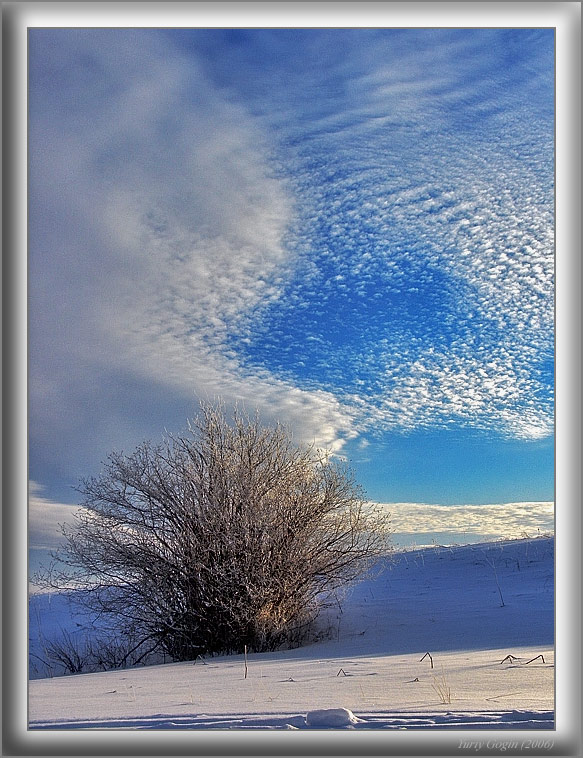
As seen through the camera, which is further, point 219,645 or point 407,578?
point 407,578

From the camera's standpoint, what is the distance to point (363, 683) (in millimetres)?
4332

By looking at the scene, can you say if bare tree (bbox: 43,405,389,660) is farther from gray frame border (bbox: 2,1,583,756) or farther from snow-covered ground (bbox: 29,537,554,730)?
gray frame border (bbox: 2,1,583,756)

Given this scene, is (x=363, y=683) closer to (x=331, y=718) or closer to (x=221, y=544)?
(x=331, y=718)

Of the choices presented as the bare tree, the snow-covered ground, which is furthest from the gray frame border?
the bare tree

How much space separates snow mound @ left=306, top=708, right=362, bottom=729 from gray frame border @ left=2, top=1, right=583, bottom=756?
0.12m

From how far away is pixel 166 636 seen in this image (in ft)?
27.1

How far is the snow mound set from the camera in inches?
132
